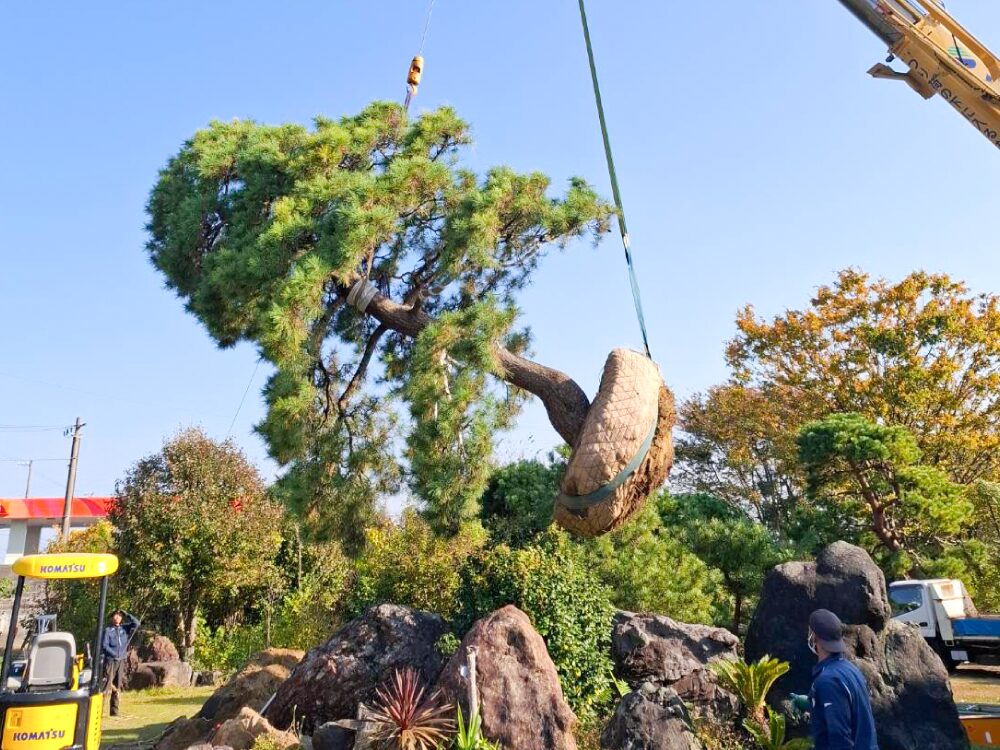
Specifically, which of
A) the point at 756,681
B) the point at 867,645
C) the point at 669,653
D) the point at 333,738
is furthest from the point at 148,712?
the point at 867,645

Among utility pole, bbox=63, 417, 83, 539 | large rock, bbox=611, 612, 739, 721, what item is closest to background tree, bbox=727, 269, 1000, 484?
large rock, bbox=611, 612, 739, 721

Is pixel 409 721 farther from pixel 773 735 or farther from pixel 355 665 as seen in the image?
pixel 773 735

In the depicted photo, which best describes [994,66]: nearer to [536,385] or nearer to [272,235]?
[536,385]

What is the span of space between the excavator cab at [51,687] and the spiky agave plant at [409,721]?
2.51 meters

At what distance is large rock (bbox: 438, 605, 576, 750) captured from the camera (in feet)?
20.7

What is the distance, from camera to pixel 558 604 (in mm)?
7730

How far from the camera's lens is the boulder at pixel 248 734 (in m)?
6.64

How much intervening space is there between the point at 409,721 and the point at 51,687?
3.32 metres

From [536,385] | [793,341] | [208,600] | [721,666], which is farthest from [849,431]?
[208,600]

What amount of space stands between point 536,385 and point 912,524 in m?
13.7

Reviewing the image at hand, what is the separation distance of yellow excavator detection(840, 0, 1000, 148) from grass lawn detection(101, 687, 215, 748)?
1177 centimetres

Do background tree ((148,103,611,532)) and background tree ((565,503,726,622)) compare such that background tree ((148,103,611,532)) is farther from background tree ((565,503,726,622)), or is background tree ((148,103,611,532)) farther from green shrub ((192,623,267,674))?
green shrub ((192,623,267,674))

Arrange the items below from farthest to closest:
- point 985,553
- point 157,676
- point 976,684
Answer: point 985,553
point 157,676
point 976,684

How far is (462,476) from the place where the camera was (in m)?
6.76
